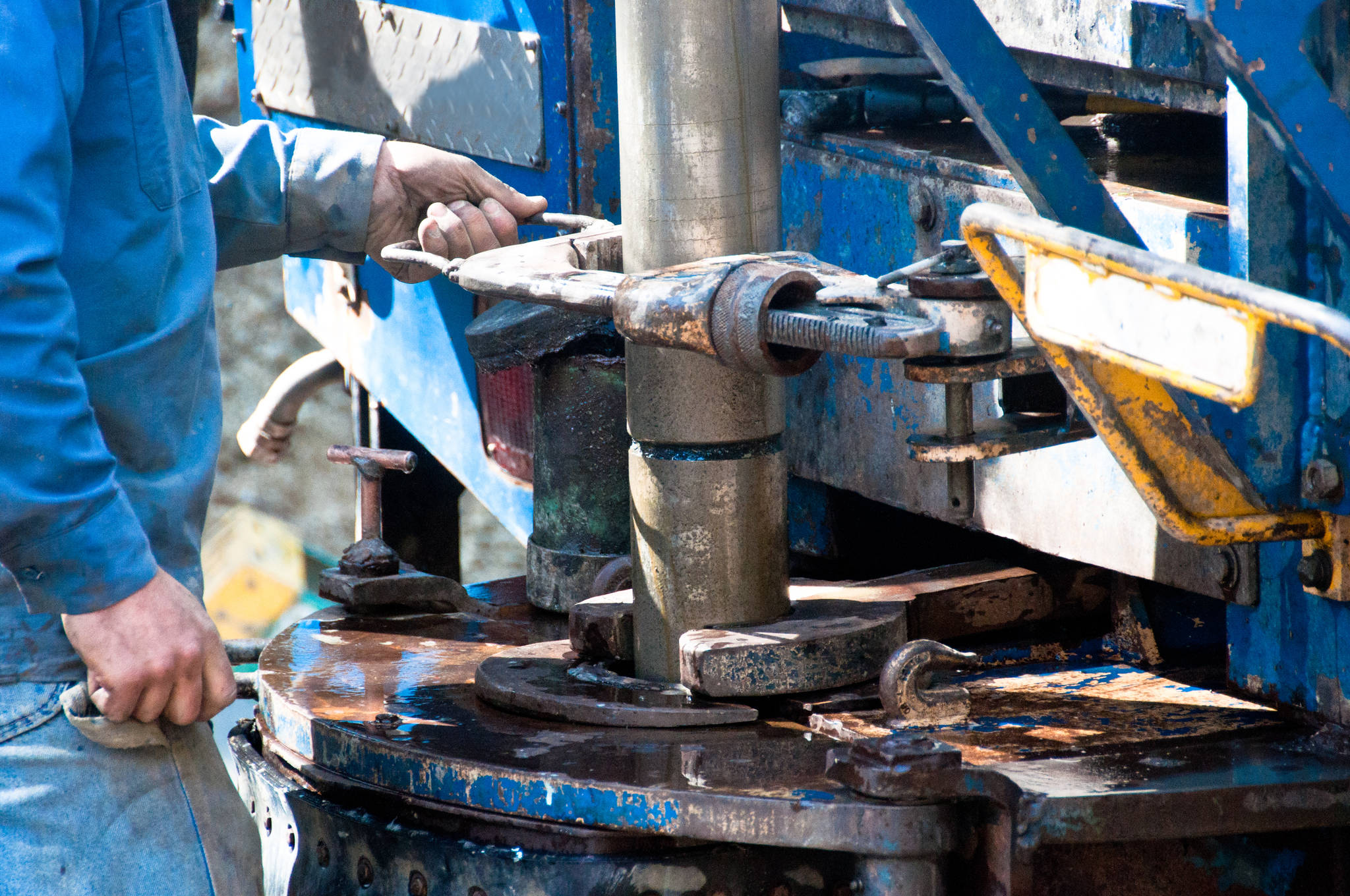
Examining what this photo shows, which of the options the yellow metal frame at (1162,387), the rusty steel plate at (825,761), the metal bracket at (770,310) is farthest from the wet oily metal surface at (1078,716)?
the metal bracket at (770,310)

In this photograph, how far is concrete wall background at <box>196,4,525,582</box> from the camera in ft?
18.1

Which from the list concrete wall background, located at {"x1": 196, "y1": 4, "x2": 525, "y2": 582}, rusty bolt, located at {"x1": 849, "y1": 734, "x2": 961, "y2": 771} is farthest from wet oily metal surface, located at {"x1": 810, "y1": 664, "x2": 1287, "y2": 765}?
concrete wall background, located at {"x1": 196, "y1": 4, "x2": 525, "y2": 582}

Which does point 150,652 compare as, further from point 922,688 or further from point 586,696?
point 922,688

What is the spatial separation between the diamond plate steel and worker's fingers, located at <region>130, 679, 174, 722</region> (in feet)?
3.53

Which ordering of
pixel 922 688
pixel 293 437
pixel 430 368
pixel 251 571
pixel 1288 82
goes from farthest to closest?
pixel 293 437
pixel 251 571
pixel 430 368
pixel 922 688
pixel 1288 82

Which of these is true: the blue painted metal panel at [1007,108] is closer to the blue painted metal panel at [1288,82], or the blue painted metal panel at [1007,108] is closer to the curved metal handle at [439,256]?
the blue painted metal panel at [1288,82]

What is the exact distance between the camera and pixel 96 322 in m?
1.53

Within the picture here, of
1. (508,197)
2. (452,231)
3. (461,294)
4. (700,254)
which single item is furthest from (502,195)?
(461,294)

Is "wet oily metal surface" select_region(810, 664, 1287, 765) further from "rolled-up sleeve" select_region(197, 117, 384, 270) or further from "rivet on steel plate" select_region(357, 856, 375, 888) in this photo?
"rolled-up sleeve" select_region(197, 117, 384, 270)

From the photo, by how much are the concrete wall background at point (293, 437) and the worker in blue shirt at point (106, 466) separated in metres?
3.91

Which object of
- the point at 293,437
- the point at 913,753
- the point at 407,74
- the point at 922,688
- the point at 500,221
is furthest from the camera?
the point at 293,437

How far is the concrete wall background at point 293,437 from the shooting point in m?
5.52

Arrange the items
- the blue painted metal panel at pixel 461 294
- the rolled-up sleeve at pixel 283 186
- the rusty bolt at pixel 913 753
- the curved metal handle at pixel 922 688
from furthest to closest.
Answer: the blue painted metal panel at pixel 461 294, the rolled-up sleeve at pixel 283 186, the curved metal handle at pixel 922 688, the rusty bolt at pixel 913 753

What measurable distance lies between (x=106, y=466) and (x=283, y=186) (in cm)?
67
